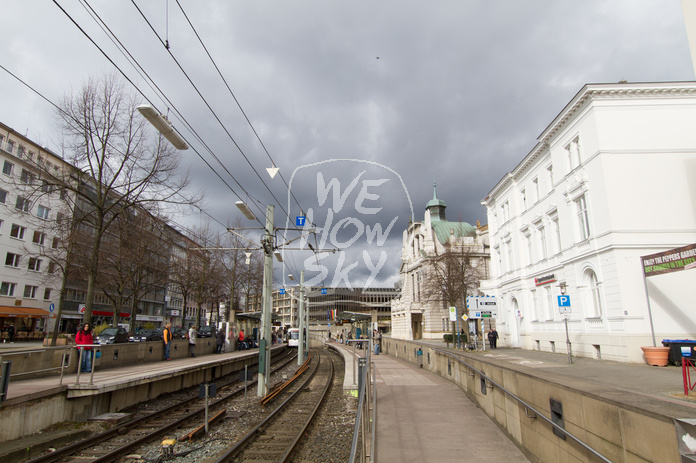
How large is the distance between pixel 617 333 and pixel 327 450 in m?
16.7

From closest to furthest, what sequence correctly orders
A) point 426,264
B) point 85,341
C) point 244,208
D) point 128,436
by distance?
point 128,436 < point 244,208 < point 85,341 < point 426,264

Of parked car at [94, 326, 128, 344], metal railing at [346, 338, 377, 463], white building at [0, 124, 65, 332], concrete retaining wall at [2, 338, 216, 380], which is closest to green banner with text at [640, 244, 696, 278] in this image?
metal railing at [346, 338, 377, 463]

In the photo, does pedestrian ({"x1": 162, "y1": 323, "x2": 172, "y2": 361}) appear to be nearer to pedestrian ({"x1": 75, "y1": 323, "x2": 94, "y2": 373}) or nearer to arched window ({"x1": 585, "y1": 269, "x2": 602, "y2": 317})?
pedestrian ({"x1": 75, "y1": 323, "x2": 94, "y2": 373})

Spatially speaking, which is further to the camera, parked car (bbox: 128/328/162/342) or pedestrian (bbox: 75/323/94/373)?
parked car (bbox: 128/328/162/342)

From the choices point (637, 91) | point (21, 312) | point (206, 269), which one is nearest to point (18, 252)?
point (21, 312)

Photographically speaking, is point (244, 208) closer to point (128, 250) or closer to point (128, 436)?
point (128, 436)

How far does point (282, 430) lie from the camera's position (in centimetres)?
1098

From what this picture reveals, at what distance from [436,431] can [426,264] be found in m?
56.7

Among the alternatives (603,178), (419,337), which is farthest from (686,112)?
(419,337)

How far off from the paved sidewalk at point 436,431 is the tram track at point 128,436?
17.9 feet

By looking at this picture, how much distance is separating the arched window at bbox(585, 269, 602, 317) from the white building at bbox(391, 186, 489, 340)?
34.1 m

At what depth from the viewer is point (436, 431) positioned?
821cm

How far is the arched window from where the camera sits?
851 inches

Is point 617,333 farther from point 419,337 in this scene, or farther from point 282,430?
point 419,337
